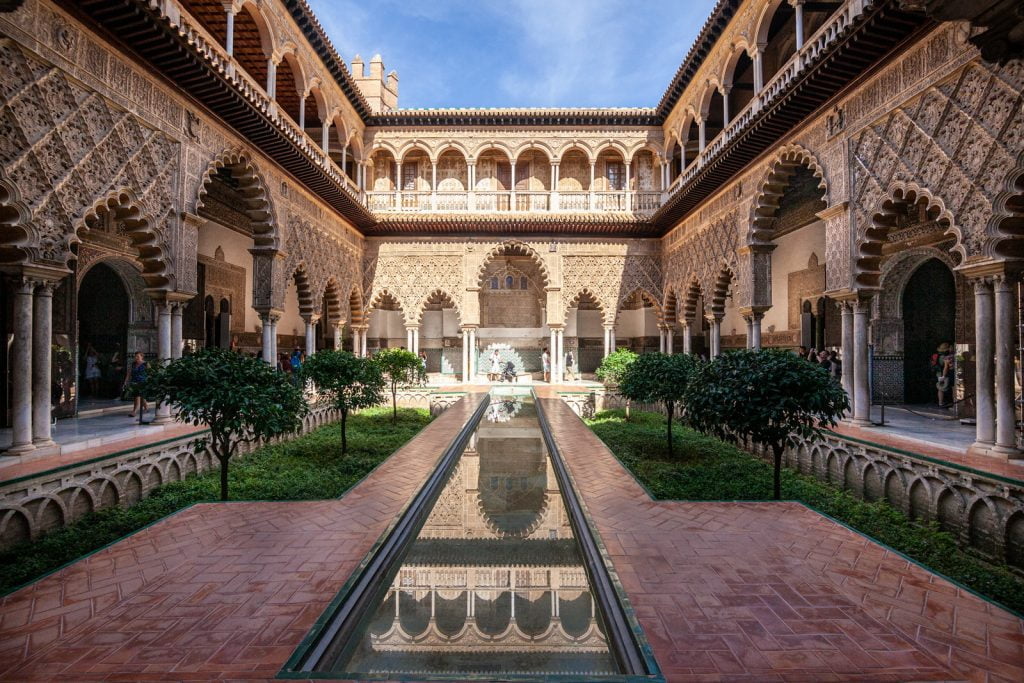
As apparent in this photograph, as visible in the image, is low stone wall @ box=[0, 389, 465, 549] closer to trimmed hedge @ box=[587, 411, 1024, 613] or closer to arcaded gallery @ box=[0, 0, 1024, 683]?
arcaded gallery @ box=[0, 0, 1024, 683]

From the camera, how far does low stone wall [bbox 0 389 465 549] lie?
423cm

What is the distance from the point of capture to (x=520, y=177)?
757 inches

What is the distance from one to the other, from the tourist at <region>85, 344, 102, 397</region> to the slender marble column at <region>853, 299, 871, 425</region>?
14731mm

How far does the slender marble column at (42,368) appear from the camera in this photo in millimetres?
5660

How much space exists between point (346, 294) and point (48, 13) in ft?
34.0

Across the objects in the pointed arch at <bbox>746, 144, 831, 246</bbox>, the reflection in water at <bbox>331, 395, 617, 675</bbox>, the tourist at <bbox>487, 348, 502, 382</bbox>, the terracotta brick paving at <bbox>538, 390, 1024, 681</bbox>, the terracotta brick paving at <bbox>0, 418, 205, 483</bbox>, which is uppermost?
the pointed arch at <bbox>746, 144, 831, 246</bbox>

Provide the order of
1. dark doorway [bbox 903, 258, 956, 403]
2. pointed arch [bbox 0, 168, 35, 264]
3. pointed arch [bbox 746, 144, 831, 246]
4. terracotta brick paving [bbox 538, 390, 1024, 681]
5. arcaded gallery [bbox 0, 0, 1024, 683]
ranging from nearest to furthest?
1. terracotta brick paving [bbox 538, 390, 1024, 681]
2. arcaded gallery [bbox 0, 0, 1024, 683]
3. pointed arch [bbox 0, 168, 35, 264]
4. pointed arch [bbox 746, 144, 831, 246]
5. dark doorway [bbox 903, 258, 956, 403]

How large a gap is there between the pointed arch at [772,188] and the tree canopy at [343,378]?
8.44 m

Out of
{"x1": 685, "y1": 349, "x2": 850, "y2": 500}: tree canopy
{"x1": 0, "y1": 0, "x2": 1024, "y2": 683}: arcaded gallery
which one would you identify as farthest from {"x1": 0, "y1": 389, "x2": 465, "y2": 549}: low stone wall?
{"x1": 685, "y1": 349, "x2": 850, "y2": 500}: tree canopy

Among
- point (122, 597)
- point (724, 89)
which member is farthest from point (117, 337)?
point (724, 89)

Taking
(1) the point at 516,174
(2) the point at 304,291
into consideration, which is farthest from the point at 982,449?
(1) the point at 516,174

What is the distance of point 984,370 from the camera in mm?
5633

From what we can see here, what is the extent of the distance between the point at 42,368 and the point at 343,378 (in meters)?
3.55

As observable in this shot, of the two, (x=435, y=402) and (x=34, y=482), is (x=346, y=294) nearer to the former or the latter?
(x=435, y=402)
